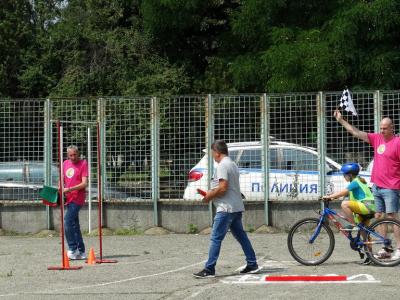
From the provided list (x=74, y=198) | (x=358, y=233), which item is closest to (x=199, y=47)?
(x=74, y=198)

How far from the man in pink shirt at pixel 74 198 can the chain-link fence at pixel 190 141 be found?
3891mm

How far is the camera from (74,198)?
14.8 m

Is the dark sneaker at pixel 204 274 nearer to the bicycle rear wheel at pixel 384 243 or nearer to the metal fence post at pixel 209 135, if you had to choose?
the bicycle rear wheel at pixel 384 243

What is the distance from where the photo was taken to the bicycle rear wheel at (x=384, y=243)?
42.7ft

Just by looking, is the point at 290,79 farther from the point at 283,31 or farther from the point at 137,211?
the point at 137,211

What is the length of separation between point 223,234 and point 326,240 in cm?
181

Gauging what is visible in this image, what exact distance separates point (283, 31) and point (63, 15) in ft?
41.0

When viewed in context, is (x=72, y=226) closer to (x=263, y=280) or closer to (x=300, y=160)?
(x=263, y=280)

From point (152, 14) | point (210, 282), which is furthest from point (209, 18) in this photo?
point (210, 282)

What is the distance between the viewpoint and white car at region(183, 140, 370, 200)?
18.5 m

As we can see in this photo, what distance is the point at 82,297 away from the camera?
10.8 metres

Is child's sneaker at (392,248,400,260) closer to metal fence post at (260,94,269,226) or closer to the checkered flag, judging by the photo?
the checkered flag

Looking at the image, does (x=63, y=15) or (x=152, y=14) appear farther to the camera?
(x=63, y=15)

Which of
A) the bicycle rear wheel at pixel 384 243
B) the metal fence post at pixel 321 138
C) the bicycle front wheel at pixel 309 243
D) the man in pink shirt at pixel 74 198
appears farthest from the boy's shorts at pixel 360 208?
the metal fence post at pixel 321 138
